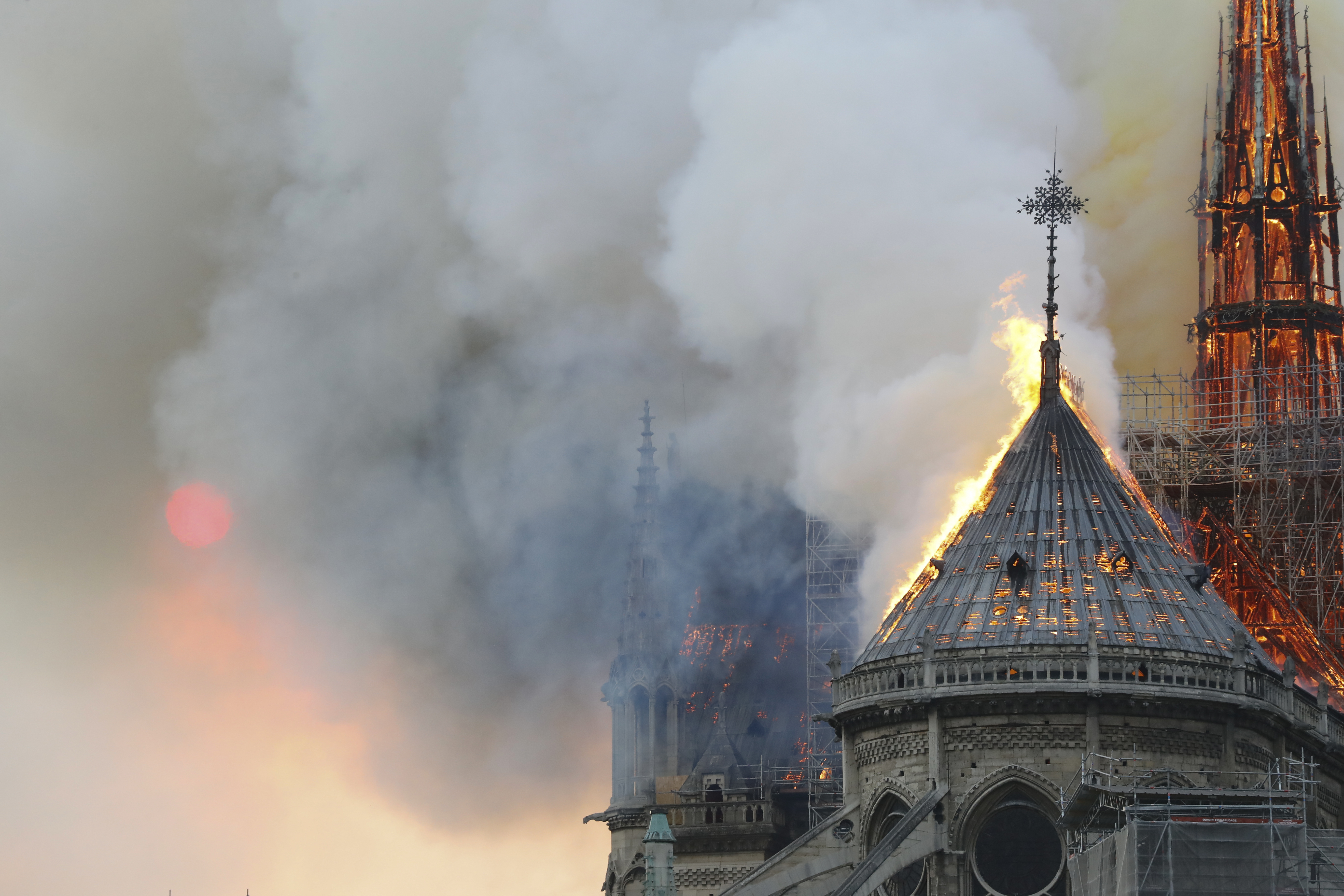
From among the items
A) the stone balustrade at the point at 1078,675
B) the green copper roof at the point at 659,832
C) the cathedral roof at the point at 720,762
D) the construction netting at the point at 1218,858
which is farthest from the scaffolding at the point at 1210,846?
the cathedral roof at the point at 720,762

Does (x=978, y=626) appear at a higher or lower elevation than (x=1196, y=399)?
lower

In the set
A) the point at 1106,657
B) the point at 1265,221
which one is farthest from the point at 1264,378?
the point at 1106,657

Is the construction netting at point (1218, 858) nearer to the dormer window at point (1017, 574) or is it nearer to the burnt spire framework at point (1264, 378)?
the dormer window at point (1017, 574)

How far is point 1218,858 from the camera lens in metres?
54.0

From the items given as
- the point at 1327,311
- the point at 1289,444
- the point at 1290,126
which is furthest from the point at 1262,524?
the point at 1290,126

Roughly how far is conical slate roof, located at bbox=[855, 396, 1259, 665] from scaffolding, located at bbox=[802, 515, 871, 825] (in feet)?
35.0

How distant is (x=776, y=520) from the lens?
9238 cm

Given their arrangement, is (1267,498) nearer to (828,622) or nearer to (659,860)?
(828,622)

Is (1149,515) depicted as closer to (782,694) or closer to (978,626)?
(978,626)

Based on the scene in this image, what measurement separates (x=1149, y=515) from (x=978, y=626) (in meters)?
7.05

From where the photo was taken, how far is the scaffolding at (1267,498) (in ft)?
269

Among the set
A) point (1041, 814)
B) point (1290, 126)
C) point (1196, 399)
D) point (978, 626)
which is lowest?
point (1041, 814)

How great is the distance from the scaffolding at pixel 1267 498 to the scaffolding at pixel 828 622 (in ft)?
33.8

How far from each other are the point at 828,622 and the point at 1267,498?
1500 cm
